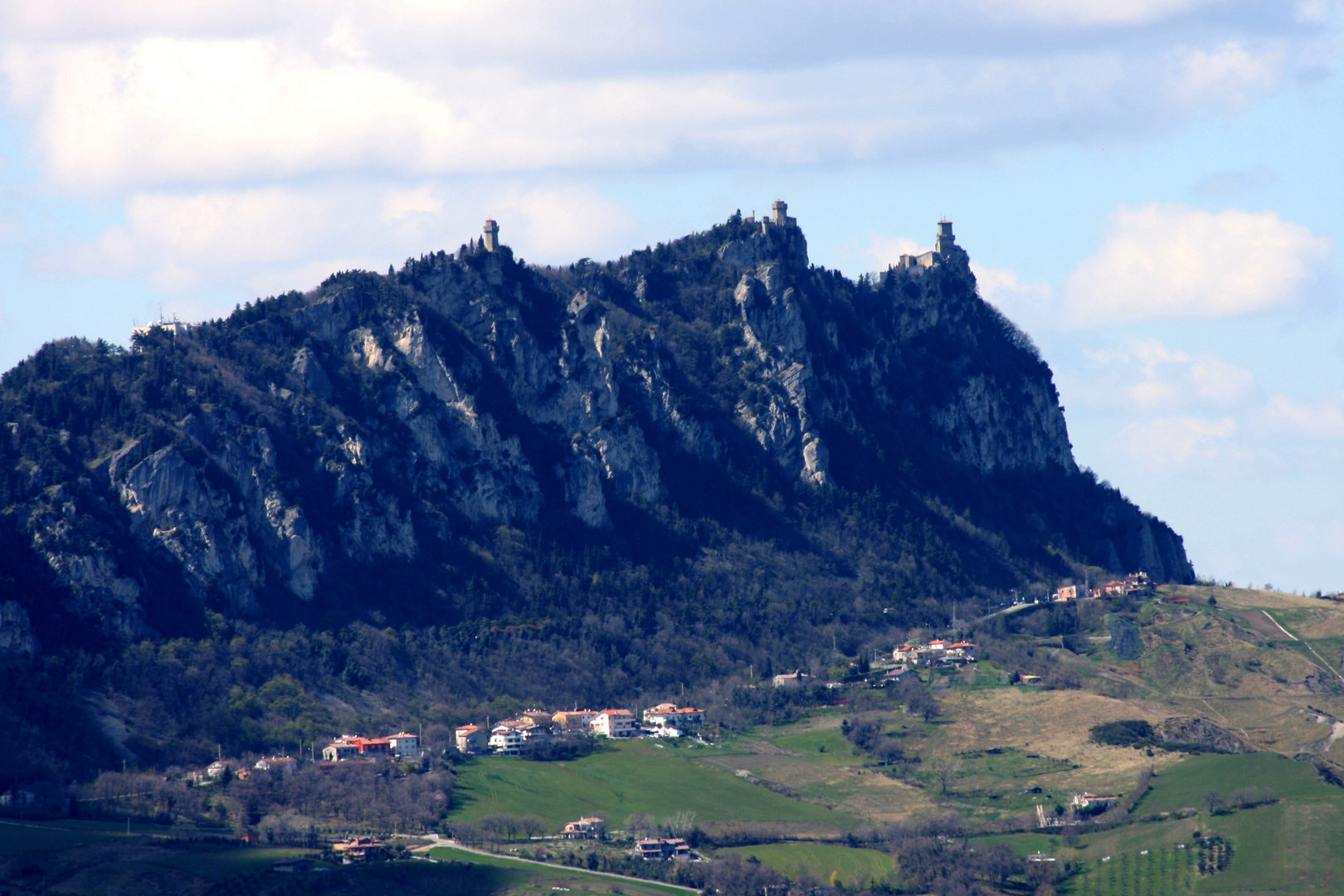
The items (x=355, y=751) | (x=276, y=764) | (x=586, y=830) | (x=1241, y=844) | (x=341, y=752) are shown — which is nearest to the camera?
(x=1241, y=844)

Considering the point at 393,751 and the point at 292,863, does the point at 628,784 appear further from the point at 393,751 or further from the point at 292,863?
the point at 292,863

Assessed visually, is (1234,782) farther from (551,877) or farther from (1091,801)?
(551,877)

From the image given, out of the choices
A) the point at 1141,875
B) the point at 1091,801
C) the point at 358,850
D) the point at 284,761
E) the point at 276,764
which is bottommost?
the point at 1141,875

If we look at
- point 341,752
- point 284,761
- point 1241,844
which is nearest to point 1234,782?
point 1241,844

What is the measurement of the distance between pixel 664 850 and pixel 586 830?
8.88 metres

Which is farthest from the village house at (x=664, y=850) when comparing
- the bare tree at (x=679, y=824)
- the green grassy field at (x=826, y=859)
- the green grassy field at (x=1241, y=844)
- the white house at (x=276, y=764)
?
the white house at (x=276, y=764)

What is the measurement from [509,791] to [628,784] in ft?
42.2

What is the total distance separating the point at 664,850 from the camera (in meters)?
174

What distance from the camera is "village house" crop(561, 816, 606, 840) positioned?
17825 cm

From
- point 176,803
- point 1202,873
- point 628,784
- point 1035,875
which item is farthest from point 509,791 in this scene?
point 1202,873

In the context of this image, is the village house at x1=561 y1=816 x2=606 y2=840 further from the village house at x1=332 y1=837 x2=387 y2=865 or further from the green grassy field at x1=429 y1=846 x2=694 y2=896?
the village house at x1=332 y1=837 x2=387 y2=865

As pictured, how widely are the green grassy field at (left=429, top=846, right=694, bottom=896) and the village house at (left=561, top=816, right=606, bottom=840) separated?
10709 millimetres

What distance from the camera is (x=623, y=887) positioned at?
161 m

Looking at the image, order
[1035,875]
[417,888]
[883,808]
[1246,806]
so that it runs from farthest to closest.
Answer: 1. [883,808]
2. [1246,806]
3. [1035,875]
4. [417,888]
